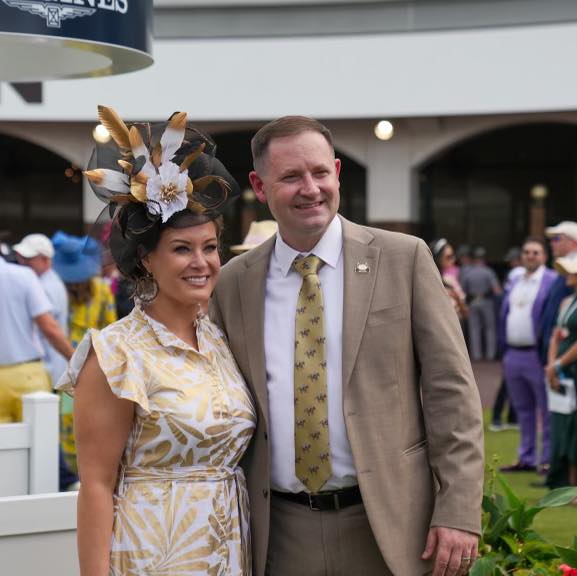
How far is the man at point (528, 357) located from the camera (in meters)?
9.56

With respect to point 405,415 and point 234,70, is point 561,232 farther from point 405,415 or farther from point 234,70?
point 234,70

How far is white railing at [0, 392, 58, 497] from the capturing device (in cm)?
456

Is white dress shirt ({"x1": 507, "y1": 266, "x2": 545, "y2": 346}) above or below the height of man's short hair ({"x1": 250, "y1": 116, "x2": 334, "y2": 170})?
below

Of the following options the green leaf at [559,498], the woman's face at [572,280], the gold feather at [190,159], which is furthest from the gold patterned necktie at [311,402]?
the woman's face at [572,280]

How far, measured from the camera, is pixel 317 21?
707 inches

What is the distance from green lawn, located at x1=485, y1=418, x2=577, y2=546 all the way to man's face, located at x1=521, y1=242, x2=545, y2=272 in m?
1.64

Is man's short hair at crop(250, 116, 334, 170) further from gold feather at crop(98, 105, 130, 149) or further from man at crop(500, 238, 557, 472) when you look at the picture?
man at crop(500, 238, 557, 472)

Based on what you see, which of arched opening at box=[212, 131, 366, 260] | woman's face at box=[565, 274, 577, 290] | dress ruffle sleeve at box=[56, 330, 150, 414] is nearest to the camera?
dress ruffle sleeve at box=[56, 330, 150, 414]

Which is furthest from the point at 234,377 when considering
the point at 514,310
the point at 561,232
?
the point at 514,310

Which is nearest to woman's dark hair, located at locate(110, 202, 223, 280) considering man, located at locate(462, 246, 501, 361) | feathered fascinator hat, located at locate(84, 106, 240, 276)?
feathered fascinator hat, located at locate(84, 106, 240, 276)

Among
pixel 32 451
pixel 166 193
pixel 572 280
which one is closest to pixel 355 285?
pixel 166 193

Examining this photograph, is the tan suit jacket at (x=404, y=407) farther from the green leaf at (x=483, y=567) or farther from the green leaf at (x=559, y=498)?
the green leaf at (x=559, y=498)

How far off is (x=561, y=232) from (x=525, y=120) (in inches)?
367

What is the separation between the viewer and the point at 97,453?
3.08 meters
